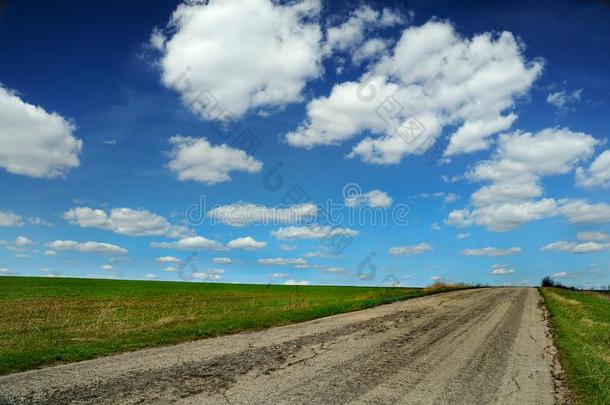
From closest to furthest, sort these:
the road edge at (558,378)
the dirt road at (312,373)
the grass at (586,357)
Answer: the dirt road at (312,373) → the road edge at (558,378) → the grass at (586,357)

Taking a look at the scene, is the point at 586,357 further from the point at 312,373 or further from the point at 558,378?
the point at 312,373

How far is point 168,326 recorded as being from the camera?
17812mm

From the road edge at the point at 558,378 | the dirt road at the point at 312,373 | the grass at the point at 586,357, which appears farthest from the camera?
the grass at the point at 586,357

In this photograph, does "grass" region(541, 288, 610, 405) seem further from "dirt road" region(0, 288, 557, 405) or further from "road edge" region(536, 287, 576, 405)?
"dirt road" region(0, 288, 557, 405)

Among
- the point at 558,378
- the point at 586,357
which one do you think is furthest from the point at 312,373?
the point at 586,357

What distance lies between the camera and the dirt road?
25.5 ft

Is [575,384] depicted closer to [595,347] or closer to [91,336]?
[595,347]

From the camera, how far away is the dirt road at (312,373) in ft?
25.5

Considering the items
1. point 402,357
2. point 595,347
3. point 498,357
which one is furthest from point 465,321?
point 402,357

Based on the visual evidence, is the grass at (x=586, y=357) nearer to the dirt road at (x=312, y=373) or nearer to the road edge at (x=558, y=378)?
the road edge at (x=558, y=378)

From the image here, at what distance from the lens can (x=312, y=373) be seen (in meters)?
9.41

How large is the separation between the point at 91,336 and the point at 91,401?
8.80 metres

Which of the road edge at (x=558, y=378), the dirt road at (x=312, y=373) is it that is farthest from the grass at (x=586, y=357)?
the dirt road at (x=312, y=373)

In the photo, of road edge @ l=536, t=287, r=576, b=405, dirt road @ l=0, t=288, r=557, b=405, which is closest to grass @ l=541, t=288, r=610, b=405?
road edge @ l=536, t=287, r=576, b=405
